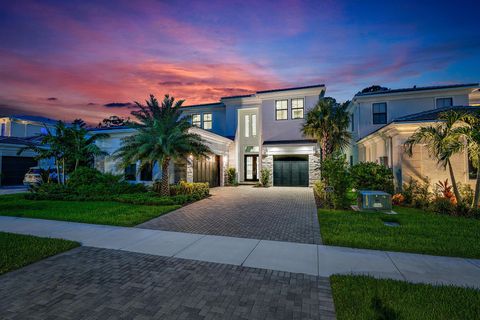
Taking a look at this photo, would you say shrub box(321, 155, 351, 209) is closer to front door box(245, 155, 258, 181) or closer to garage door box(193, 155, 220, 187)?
garage door box(193, 155, 220, 187)

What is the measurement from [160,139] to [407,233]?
1199 cm

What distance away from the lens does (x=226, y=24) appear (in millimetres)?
13125

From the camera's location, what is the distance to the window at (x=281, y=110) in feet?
75.3

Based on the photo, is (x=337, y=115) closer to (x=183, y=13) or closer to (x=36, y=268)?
(x=183, y=13)

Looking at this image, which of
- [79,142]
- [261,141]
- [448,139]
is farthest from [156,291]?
[261,141]

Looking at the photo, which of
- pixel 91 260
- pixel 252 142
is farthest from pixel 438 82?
pixel 91 260

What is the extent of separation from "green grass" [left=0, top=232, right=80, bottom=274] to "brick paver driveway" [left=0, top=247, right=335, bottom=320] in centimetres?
35

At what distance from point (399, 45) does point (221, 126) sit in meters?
17.1

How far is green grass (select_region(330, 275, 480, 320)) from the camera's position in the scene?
3.21m

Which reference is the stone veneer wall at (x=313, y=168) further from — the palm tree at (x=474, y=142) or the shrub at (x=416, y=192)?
the palm tree at (x=474, y=142)

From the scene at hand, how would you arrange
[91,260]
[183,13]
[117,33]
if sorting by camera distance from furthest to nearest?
1. [117,33]
2. [183,13]
3. [91,260]

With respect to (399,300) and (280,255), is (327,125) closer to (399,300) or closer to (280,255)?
(280,255)

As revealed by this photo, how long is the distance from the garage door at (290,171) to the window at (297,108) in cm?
409

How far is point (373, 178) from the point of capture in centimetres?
1303
